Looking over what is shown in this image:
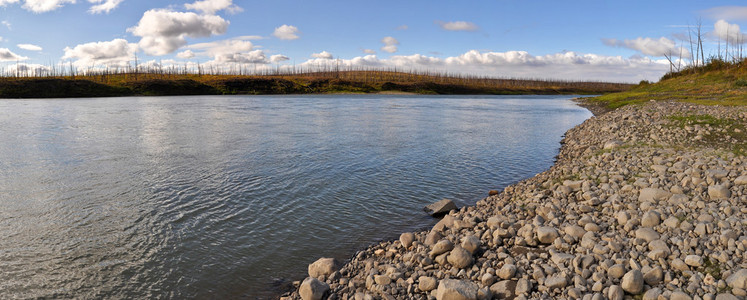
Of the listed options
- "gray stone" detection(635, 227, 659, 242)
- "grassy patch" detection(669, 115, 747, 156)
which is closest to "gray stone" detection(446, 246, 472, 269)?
"gray stone" detection(635, 227, 659, 242)

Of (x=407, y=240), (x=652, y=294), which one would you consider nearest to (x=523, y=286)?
(x=652, y=294)

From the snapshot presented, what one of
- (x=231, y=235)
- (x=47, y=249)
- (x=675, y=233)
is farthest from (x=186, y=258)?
(x=675, y=233)

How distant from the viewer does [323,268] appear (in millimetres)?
10531

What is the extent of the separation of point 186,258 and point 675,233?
12243 millimetres

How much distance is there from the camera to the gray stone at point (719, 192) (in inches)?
460

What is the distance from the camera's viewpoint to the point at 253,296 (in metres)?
9.95

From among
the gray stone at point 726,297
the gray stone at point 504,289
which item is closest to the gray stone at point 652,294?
the gray stone at point 726,297

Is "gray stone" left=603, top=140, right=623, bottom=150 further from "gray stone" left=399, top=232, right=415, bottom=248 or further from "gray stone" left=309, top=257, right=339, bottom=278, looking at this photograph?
"gray stone" left=309, top=257, right=339, bottom=278

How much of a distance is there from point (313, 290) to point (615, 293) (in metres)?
5.76

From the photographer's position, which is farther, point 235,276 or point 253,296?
point 235,276

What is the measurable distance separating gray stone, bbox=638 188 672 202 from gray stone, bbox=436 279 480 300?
724cm

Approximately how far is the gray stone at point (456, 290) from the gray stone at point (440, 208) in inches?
278

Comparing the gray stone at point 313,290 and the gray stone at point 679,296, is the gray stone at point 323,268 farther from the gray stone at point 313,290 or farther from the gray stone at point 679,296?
the gray stone at point 679,296

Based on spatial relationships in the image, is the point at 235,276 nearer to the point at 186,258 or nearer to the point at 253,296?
the point at 253,296
